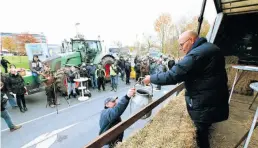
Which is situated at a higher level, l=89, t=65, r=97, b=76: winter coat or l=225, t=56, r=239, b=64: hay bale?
l=225, t=56, r=239, b=64: hay bale

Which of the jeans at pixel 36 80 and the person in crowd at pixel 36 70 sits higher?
the person in crowd at pixel 36 70

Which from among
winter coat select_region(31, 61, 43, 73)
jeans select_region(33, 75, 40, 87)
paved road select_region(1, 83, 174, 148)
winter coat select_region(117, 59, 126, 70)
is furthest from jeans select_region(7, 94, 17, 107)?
winter coat select_region(117, 59, 126, 70)

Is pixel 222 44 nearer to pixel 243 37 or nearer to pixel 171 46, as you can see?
pixel 243 37

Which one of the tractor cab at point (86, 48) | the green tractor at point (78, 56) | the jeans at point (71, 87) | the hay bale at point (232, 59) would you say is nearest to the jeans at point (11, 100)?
the green tractor at point (78, 56)

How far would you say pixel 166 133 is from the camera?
6.48 ft

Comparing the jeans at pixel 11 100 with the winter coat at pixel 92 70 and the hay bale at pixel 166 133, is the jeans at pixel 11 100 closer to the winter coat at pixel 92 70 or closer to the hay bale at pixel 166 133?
the winter coat at pixel 92 70

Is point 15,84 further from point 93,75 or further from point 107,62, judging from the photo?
point 107,62

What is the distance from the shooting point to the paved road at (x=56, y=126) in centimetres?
399

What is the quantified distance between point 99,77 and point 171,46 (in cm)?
1952

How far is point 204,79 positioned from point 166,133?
2.68 ft

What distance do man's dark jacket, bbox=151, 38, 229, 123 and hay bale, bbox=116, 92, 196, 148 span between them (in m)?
0.30

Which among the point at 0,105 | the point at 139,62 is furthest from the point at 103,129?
the point at 139,62

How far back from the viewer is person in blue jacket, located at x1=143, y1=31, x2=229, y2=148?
1.61 meters

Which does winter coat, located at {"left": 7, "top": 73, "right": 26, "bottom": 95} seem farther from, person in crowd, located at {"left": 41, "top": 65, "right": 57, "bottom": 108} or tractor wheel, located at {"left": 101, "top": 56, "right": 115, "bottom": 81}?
tractor wheel, located at {"left": 101, "top": 56, "right": 115, "bottom": 81}
